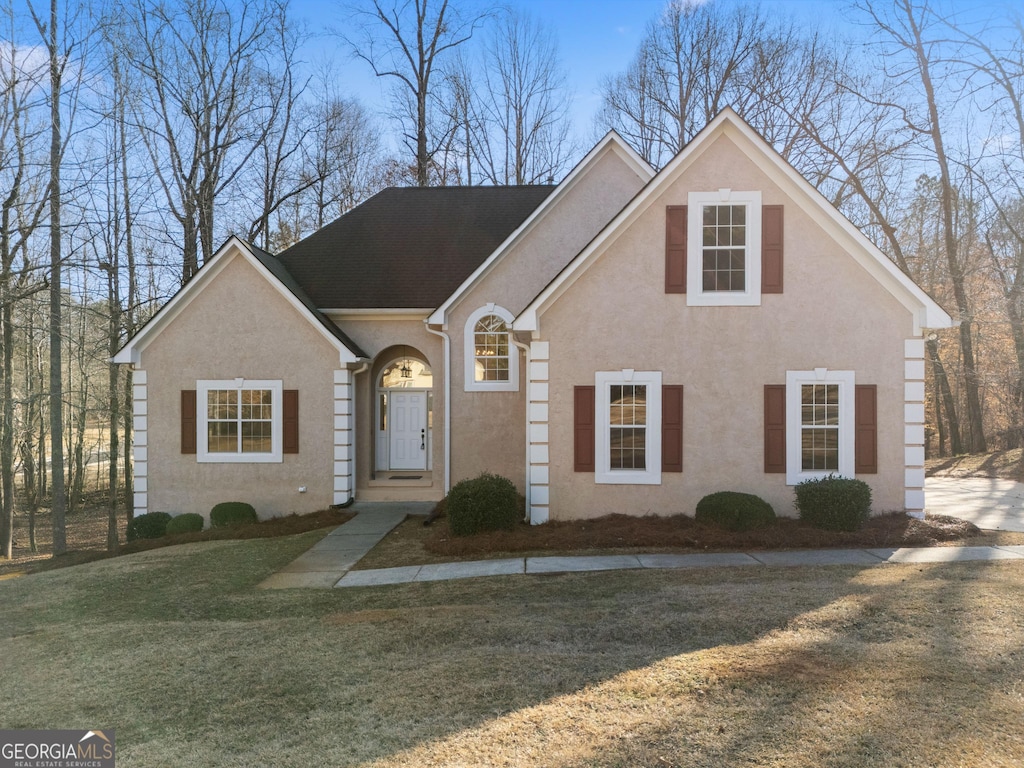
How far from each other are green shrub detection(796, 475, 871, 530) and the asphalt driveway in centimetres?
284

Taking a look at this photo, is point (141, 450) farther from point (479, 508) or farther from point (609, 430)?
point (609, 430)

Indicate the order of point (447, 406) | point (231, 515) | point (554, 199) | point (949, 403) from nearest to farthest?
point (231, 515) → point (554, 199) → point (447, 406) → point (949, 403)

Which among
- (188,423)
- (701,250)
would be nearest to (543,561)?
(701,250)

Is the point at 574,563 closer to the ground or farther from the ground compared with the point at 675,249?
closer to the ground

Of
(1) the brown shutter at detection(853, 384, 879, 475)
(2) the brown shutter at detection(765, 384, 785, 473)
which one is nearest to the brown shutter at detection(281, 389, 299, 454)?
(2) the brown shutter at detection(765, 384, 785, 473)

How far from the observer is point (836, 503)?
11.0 m

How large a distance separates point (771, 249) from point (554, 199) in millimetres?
5344

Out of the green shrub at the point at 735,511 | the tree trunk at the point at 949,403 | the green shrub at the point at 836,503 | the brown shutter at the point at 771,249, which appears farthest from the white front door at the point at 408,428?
the tree trunk at the point at 949,403

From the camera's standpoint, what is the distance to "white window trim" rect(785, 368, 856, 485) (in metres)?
11.9

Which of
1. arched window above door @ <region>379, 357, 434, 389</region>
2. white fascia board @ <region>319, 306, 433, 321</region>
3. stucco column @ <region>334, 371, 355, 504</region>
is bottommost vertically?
stucco column @ <region>334, 371, 355, 504</region>

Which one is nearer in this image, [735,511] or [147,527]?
[735,511]

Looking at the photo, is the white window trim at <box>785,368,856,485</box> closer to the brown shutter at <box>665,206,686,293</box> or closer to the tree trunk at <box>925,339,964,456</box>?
the brown shutter at <box>665,206,686,293</box>

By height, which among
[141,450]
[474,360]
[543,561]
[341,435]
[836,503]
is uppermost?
[474,360]

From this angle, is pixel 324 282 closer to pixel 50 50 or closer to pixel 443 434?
pixel 443 434
